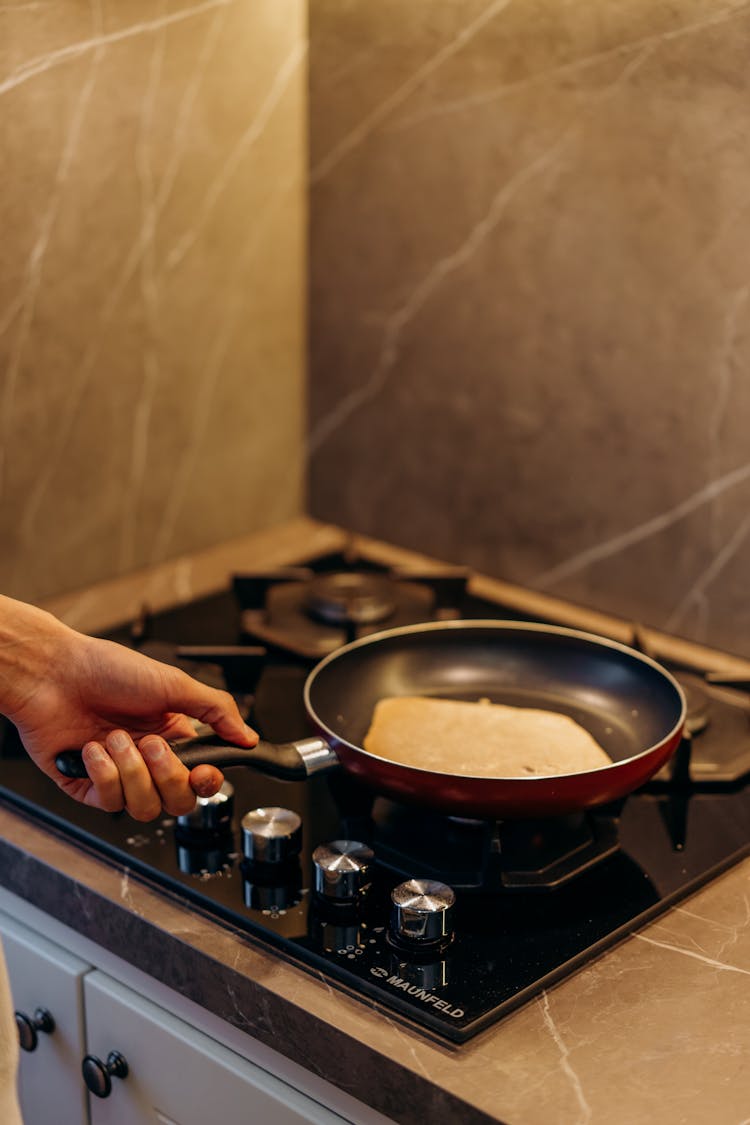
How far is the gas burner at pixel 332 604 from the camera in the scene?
1.42 metres

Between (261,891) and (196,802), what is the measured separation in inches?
3.2

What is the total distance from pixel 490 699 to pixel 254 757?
13.5 inches

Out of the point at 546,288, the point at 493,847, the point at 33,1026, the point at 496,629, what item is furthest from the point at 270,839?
the point at 546,288

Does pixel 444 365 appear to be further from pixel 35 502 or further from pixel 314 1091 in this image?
pixel 314 1091

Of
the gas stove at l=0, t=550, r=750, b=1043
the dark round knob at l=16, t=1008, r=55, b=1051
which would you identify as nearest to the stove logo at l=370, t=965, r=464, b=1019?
the gas stove at l=0, t=550, r=750, b=1043

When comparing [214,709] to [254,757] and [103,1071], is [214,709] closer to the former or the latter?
[254,757]

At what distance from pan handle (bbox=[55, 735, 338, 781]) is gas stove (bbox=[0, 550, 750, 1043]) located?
4 centimetres

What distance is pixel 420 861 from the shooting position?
1.08 meters

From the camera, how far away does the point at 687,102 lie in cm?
133

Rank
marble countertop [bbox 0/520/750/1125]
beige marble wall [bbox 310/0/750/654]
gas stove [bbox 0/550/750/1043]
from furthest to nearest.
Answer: beige marble wall [bbox 310/0/750/654], gas stove [bbox 0/550/750/1043], marble countertop [bbox 0/520/750/1125]

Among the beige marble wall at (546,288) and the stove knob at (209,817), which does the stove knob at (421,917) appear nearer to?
the stove knob at (209,817)

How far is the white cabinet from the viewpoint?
38.7 inches

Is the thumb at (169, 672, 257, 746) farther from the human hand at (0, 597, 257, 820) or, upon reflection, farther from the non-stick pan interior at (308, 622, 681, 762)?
the non-stick pan interior at (308, 622, 681, 762)

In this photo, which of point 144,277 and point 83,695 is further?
point 144,277
